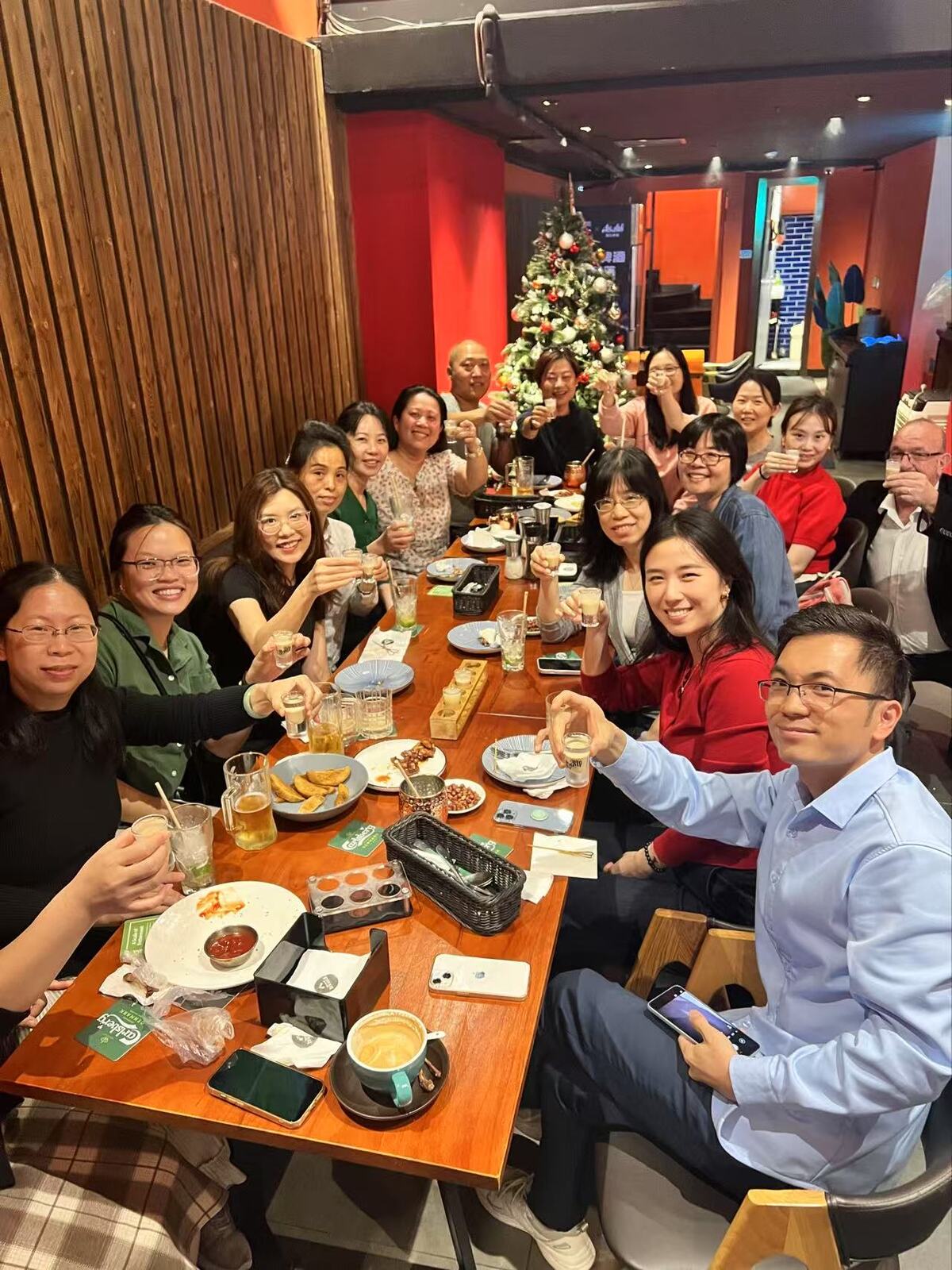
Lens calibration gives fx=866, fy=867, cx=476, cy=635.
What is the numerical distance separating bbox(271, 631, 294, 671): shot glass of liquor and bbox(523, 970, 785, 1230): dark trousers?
1.13 m

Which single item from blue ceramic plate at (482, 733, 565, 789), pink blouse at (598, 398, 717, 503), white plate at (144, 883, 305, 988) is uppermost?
pink blouse at (598, 398, 717, 503)

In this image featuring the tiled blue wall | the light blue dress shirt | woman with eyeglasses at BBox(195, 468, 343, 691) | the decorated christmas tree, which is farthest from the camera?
the tiled blue wall

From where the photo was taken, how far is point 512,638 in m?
2.73

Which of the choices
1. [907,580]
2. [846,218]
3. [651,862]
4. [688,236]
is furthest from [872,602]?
[846,218]

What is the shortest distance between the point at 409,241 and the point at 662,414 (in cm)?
211

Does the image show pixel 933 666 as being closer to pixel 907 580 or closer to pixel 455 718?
pixel 907 580

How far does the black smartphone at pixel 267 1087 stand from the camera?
1.35m

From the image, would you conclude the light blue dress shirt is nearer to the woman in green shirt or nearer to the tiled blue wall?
the woman in green shirt

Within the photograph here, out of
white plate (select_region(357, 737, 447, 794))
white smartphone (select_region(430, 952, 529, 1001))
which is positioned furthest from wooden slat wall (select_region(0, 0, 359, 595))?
white smartphone (select_region(430, 952, 529, 1001))

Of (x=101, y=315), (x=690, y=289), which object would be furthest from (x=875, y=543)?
(x=690, y=289)

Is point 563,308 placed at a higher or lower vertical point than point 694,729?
higher

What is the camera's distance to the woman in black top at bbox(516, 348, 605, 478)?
17.3 feet

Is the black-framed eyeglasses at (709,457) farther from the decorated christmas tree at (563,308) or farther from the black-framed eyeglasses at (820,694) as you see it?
the decorated christmas tree at (563,308)

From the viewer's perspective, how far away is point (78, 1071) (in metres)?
1.44
